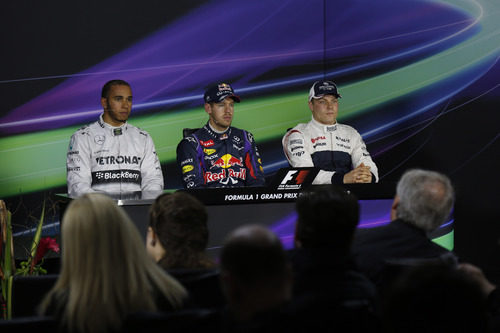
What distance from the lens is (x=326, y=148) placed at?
575cm

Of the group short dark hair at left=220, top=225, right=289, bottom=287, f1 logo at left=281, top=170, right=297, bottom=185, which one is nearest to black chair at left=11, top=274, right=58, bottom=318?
short dark hair at left=220, top=225, right=289, bottom=287

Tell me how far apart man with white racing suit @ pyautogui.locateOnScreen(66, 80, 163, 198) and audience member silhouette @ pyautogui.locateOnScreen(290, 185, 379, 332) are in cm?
325

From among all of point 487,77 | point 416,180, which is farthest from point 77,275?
point 487,77

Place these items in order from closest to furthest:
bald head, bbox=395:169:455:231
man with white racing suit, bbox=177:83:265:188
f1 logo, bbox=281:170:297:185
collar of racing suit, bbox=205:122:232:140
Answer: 1. bald head, bbox=395:169:455:231
2. f1 logo, bbox=281:170:297:185
3. man with white racing suit, bbox=177:83:265:188
4. collar of racing suit, bbox=205:122:232:140

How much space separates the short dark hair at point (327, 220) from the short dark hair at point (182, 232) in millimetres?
420

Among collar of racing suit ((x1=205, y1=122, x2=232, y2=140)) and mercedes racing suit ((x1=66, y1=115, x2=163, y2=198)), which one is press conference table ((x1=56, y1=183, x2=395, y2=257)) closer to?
mercedes racing suit ((x1=66, y1=115, x2=163, y2=198))

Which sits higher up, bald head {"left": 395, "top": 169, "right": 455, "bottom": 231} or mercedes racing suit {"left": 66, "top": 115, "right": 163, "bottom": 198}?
mercedes racing suit {"left": 66, "top": 115, "right": 163, "bottom": 198}

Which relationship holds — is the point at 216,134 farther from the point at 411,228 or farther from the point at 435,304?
the point at 435,304

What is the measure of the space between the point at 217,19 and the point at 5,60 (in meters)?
1.83

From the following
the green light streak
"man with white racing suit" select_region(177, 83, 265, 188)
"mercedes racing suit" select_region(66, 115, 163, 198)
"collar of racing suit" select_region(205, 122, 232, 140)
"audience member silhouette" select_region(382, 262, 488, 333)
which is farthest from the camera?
the green light streak

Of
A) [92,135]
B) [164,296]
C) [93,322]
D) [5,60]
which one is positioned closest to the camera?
[93,322]

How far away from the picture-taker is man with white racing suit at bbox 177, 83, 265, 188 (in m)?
5.43

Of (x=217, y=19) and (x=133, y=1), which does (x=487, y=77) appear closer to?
(x=217, y=19)

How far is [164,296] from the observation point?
202 centimetres
